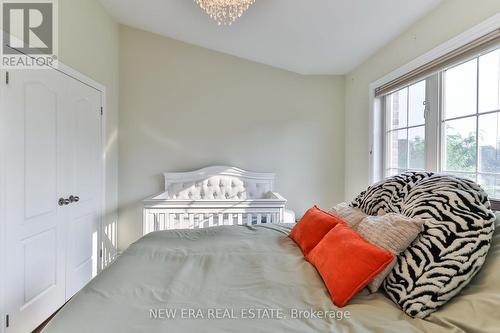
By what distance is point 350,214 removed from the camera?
59.3 inches

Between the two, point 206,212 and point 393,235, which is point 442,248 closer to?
point 393,235

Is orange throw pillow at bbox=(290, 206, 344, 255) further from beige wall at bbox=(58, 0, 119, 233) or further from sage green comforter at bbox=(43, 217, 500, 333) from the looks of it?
beige wall at bbox=(58, 0, 119, 233)

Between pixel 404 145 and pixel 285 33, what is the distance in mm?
1541

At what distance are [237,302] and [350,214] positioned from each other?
2.79 ft

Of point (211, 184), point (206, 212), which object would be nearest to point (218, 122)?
point (211, 184)

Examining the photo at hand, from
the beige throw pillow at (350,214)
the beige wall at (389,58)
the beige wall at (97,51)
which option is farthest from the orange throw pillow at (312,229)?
the beige wall at (97,51)

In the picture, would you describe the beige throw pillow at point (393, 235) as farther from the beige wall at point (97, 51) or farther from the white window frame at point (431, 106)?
the beige wall at point (97, 51)

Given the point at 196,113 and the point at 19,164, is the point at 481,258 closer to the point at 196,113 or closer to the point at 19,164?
the point at 19,164

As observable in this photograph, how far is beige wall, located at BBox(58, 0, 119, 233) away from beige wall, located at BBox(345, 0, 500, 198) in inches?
114

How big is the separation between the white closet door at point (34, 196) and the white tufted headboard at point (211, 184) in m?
1.20

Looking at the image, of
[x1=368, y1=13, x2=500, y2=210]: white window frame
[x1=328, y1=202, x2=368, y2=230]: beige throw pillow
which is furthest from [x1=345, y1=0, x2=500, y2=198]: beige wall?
[x1=328, y1=202, x2=368, y2=230]: beige throw pillow

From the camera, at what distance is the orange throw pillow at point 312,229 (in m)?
1.46

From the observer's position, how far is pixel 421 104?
7.05ft

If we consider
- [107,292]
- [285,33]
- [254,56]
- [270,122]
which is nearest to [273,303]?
[107,292]
